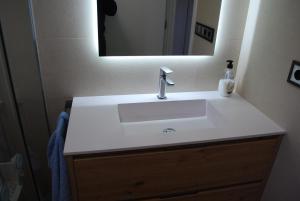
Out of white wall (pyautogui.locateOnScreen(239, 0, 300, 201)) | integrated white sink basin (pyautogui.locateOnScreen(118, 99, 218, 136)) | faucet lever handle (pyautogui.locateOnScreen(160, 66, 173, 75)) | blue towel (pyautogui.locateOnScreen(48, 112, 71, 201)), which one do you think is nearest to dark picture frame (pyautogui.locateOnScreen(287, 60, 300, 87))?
white wall (pyautogui.locateOnScreen(239, 0, 300, 201))

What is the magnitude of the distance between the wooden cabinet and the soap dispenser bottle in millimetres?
382

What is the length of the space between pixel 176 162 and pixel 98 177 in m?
0.36

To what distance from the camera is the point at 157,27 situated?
1349mm

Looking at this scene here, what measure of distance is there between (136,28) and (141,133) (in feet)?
1.87

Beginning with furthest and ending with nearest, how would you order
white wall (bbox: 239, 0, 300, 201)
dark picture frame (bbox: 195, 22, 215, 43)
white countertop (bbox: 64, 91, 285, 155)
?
A: dark picture frame (bbox: 195, 22, 215, 43), white wall (bbox: 239, 0, 300, 201), white countertop (bbox: 64, 91, 285, 155)

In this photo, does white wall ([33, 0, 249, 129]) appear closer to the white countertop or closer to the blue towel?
the white countertop

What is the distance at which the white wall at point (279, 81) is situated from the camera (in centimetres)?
113

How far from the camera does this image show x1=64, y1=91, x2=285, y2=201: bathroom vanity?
104cm

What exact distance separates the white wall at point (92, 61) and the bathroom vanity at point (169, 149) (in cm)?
9

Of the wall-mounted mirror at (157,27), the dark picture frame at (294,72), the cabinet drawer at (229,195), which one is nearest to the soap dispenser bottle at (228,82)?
the wall-mounted mirror at (157,27)

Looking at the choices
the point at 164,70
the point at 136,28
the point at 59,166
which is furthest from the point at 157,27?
the point at 59,166

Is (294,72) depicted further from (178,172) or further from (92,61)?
(92,61)

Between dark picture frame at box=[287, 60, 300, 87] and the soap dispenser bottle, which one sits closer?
dark picture frame at box=[287, 60, 300, 87]

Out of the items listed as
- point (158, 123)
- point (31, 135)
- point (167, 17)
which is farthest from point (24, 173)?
point (167, 17)
